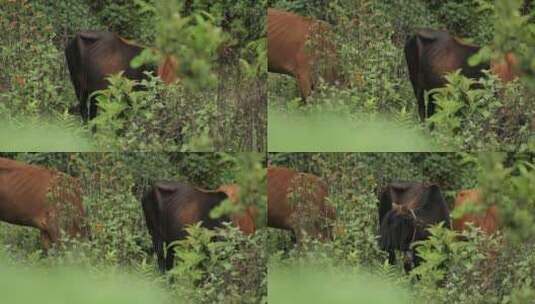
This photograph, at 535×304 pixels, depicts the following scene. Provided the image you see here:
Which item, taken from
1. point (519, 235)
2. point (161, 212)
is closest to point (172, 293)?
point (161, 212)

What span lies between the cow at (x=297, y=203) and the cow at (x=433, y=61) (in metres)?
0.63

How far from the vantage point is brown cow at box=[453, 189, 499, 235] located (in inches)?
244

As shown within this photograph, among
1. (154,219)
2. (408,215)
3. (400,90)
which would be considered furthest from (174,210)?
(400,90)

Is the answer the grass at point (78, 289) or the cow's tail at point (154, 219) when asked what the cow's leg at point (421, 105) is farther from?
the grass at point (78, 289)

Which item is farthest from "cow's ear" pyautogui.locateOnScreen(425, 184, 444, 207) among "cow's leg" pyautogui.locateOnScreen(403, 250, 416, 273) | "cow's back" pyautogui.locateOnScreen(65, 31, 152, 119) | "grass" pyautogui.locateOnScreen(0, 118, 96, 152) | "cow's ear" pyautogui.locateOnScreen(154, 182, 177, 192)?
"grass" pyautogui.locateOnScreen(0, 118, 96, 152)

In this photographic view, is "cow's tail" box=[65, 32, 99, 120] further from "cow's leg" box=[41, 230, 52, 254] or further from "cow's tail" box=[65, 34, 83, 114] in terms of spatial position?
"cow's leg" box=[41, 230, 52, 254]

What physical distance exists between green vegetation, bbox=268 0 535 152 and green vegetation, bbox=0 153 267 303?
0.37m

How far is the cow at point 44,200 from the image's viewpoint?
6199mm

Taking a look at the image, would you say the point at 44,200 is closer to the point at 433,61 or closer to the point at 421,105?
the point at 421,105

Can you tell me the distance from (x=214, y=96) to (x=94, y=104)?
1.94 ft

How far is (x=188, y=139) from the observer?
6137 mm

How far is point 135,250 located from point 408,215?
1.35 meters

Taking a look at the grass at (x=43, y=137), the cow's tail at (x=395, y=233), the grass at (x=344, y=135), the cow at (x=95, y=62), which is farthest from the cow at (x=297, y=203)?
the grass at (x=43, y=137)

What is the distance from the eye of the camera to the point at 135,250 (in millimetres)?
6180
